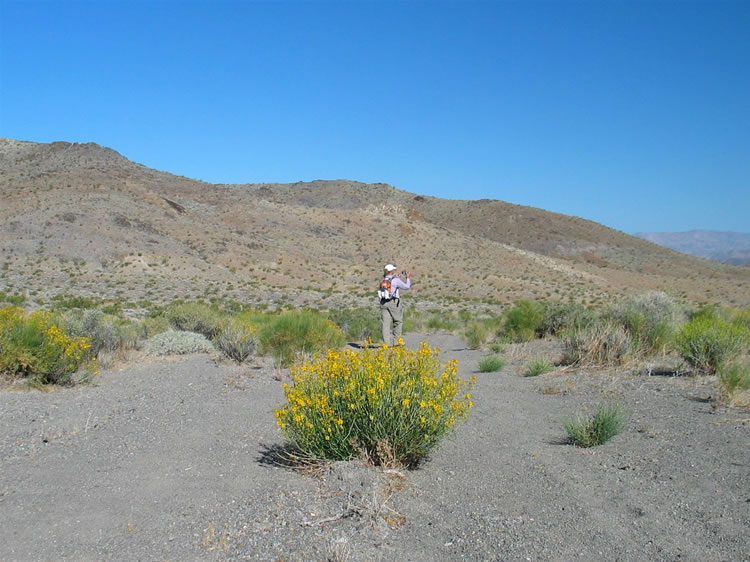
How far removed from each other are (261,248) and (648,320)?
51.6 metres

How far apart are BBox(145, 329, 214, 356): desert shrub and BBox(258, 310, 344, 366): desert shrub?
160 centimetres

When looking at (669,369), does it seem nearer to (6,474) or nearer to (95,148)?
(6,474)

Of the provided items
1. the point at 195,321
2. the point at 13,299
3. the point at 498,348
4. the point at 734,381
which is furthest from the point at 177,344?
the point at 13,299

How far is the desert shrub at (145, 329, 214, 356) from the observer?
14.5m

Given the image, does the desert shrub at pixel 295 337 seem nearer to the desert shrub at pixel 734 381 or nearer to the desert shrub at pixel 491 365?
the desert shrub at pixel 491 365

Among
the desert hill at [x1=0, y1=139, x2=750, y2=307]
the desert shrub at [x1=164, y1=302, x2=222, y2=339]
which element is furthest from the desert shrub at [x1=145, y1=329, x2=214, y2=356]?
the desert hill at [x1=0, y1=139, x2=750, y2=307]

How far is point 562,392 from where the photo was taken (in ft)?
33.3

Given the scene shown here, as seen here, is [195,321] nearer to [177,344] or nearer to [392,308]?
[177,344]

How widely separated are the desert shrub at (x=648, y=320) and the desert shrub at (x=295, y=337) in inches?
234

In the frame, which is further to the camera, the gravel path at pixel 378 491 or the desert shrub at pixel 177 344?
the desert shrub at pixel 177 344

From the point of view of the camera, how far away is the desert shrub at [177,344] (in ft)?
47.6

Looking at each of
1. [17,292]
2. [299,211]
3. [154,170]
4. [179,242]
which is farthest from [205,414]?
[154,170]

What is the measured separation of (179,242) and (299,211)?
2583cm

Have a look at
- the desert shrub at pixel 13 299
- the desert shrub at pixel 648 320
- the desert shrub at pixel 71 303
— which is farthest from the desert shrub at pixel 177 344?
the desert shrub at pixel 13 299
